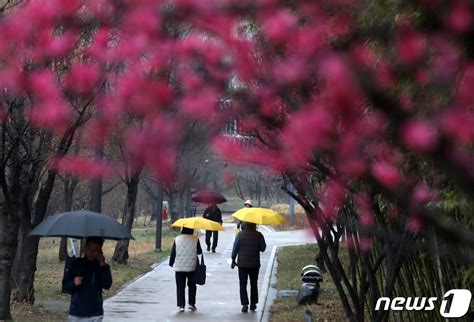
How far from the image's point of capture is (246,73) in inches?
164

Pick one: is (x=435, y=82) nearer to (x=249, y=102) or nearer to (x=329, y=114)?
(x=329, y=114)

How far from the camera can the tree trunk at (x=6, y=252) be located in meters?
14.0

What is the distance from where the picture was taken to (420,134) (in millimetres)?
2713

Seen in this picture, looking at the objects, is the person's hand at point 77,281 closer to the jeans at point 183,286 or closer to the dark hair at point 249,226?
the jeans at point 183,286

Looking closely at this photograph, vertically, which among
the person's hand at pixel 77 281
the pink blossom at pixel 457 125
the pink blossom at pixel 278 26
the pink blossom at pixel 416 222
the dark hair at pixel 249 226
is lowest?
the person's hand at pixel 77 281

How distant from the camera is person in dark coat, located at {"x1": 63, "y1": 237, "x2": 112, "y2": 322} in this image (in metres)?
9.98

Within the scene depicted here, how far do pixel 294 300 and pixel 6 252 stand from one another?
19.2 ft

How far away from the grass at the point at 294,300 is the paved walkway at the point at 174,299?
0.31 m

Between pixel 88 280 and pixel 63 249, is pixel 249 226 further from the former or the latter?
pixel 63 249

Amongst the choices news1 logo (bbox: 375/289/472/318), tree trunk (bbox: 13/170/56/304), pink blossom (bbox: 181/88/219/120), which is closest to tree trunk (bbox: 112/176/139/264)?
tree trunk (bbox: 13/170/56/304)

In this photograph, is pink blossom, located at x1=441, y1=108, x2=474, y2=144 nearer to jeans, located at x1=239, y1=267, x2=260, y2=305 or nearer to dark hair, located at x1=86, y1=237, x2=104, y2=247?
dark hair, located at x1=86, y1=237, x2=104, y2=247

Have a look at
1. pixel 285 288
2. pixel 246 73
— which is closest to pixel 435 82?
pixel 246 73

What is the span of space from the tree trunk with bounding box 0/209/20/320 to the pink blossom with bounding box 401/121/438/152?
12.0 m

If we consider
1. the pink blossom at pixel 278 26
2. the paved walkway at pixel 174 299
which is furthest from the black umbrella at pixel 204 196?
the pink blossom at pixel 278 26
